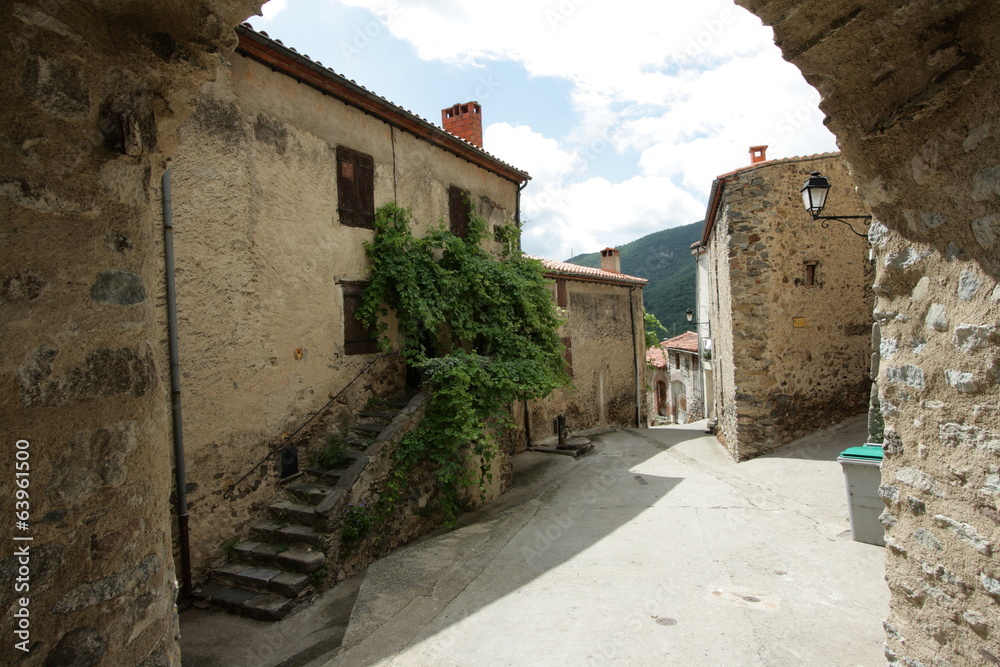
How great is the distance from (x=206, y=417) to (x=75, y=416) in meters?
4.15

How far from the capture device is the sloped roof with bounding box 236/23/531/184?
6.22 meters

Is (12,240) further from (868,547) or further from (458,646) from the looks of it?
(868,547)

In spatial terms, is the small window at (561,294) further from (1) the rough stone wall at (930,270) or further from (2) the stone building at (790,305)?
(1) the rough stone wall at (930,270)

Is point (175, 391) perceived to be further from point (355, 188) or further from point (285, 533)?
point (355, 188)

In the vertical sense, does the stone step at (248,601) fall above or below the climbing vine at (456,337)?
below

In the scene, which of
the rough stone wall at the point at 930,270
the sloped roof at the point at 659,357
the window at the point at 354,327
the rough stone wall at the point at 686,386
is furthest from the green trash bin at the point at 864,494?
the sloped roof at the point at 659,357

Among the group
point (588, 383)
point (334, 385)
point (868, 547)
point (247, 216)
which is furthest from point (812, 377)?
point (247, 216)

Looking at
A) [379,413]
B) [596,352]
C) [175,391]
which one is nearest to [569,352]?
[596,352]

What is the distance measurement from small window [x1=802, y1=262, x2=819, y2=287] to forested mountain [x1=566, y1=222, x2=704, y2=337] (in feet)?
112

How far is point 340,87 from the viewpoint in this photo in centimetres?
740

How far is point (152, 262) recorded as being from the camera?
2.26 metres

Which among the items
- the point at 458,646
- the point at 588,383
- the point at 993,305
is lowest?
the point at 458,646

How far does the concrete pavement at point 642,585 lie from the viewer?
3.77m

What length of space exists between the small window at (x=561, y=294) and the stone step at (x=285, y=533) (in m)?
8.99
